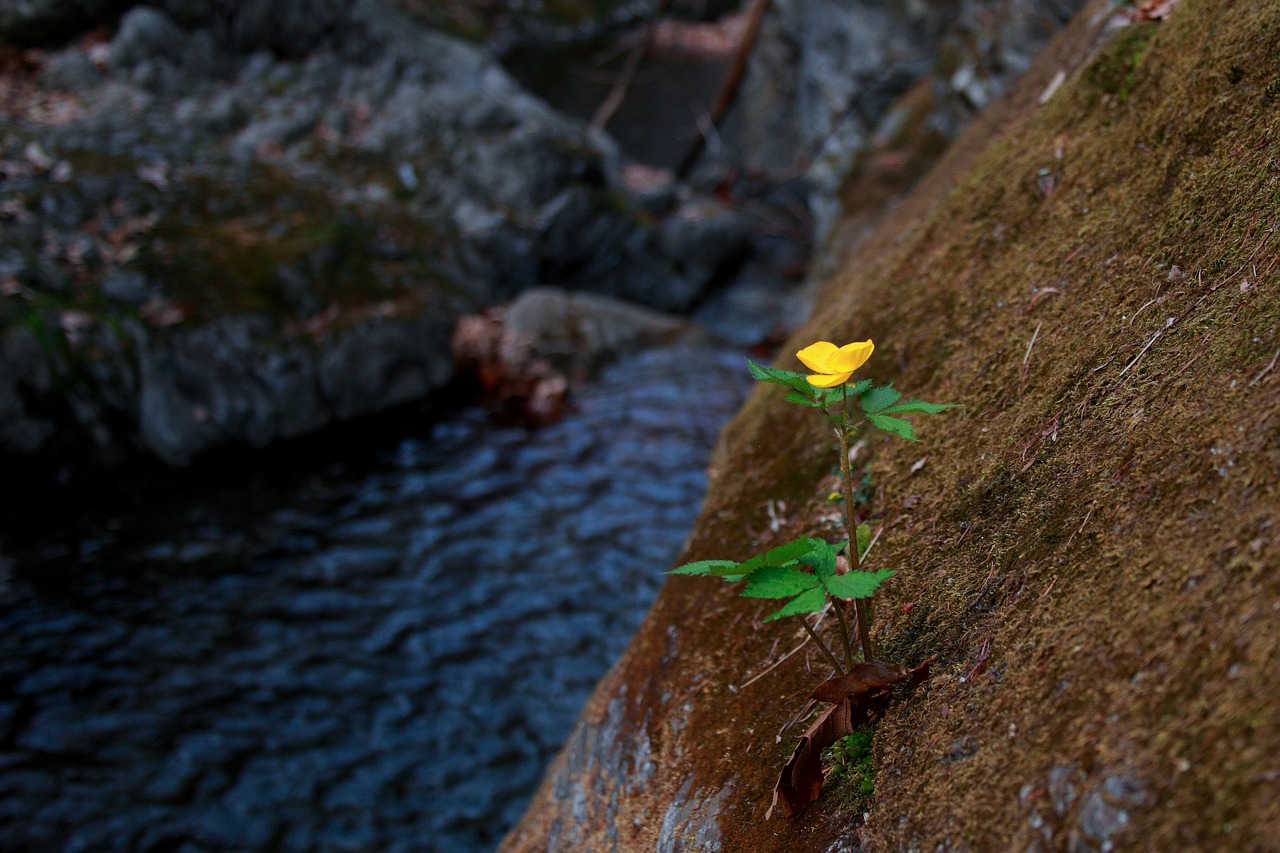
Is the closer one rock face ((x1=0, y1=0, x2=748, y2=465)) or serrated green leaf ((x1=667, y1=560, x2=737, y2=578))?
serrated green leaf ((x1=667, y1=560, x2=737, y2=578))

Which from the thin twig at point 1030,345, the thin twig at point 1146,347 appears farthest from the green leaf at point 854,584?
the thin twig at point 1030,345

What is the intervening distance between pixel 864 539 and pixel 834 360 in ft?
2.26

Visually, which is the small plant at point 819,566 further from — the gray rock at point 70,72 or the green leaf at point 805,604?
the gray rock at point 70,72

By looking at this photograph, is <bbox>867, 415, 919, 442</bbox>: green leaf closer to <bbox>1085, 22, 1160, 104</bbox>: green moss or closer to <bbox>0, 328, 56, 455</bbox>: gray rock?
<bbox>1085, 22, 1160, 104</bbox>: green moss

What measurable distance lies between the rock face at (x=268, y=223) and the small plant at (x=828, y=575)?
6254 millimetres

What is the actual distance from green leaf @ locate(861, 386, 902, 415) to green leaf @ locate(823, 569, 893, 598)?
302 mm

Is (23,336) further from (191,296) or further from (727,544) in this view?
(727,544)

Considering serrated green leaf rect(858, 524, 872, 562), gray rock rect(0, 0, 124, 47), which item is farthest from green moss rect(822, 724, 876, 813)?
gray rock rect(0, 0, 124, 47)

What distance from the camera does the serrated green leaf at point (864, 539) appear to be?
1924 millimetres

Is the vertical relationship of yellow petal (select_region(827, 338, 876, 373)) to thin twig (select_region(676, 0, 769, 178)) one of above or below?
below

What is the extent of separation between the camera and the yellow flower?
4.47 ft

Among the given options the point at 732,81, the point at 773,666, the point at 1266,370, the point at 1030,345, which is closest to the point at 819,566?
the point at 773,666

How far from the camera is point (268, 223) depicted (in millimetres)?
8102

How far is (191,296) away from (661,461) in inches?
160
